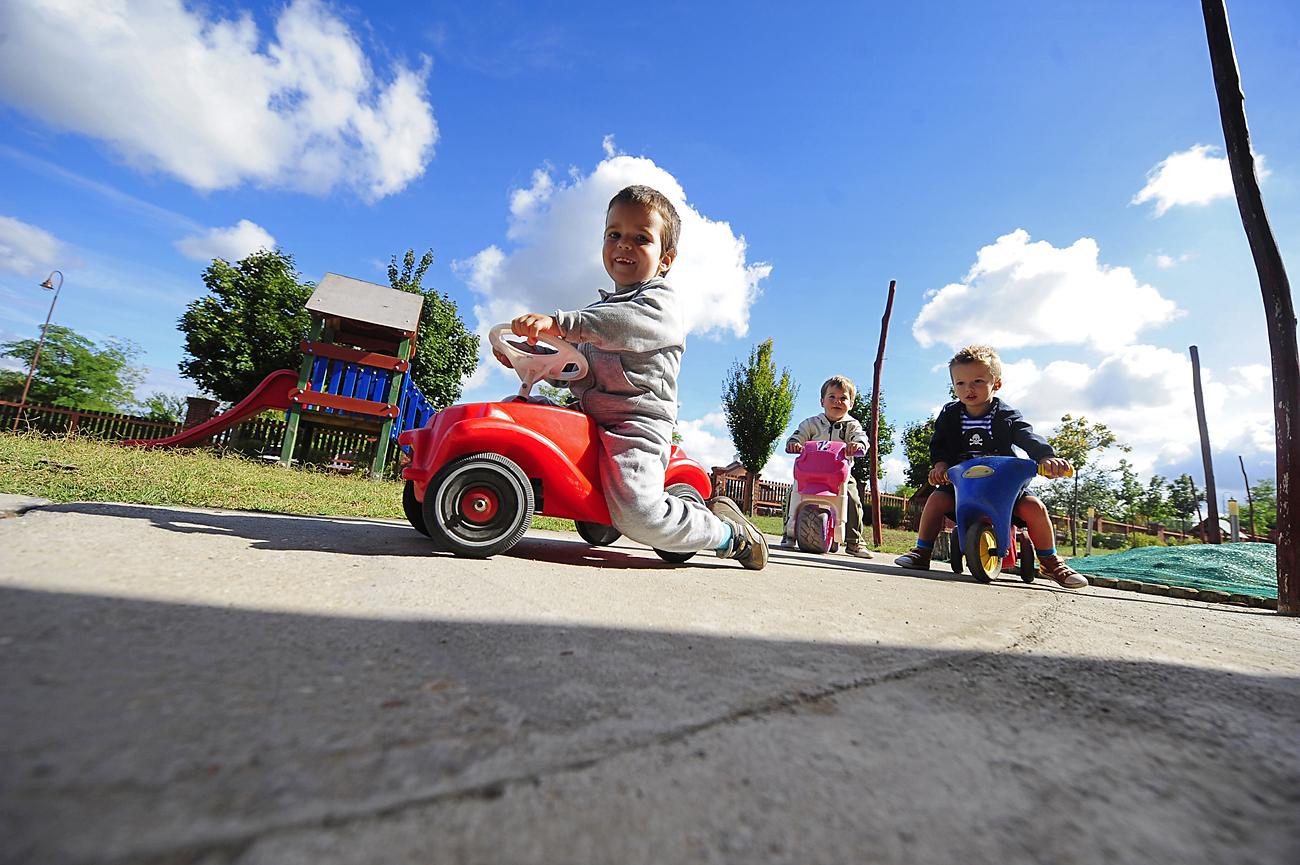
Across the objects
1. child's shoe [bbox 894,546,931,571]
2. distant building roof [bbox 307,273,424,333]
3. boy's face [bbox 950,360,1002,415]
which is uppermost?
distant building roof [bbox 307,273,424,333]

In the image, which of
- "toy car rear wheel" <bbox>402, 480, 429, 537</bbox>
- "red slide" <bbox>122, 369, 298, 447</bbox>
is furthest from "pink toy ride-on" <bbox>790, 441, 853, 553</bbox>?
"red slide" <bbox>122, 369, 298, 447</bbox>

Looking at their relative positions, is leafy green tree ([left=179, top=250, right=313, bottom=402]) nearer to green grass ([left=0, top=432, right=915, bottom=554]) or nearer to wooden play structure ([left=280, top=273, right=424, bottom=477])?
wooden play structure ([left=280, top=273, right=424, bottom=477])

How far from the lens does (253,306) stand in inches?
687

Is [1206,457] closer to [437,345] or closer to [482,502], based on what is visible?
[482,502]

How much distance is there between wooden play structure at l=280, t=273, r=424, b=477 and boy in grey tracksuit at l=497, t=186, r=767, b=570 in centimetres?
822

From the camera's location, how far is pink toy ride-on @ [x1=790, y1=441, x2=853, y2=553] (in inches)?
191

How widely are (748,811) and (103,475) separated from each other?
188 inches

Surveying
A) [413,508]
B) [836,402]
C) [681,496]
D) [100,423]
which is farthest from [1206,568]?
[100,423]

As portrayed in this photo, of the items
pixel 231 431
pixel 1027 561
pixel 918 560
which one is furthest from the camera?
pixel 231 431

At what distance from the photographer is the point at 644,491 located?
6.95 feet

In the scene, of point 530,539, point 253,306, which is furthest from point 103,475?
point 253,306

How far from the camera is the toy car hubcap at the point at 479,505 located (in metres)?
1.97

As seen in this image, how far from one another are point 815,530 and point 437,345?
17.1 meters

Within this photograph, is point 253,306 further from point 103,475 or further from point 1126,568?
point 1126,568
